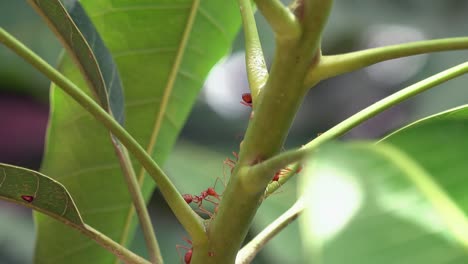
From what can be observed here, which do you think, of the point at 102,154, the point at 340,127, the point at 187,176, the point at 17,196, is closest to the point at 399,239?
the point at 340,127

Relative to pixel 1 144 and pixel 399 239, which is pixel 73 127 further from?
pixel 1 144

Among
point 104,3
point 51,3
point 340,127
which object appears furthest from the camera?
point 104,3

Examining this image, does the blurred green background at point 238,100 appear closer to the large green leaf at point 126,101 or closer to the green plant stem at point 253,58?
the large green leaf at point 126,101

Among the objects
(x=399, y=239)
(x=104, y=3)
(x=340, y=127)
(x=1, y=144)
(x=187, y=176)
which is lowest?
(x=399, y=239)

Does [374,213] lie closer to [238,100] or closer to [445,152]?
[445,152]

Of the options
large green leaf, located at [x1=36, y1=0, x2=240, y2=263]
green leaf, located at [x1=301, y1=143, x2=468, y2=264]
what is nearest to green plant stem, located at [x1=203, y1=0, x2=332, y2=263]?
green leaf, located at [x1=301, y1=143, x2=468, y2=264]

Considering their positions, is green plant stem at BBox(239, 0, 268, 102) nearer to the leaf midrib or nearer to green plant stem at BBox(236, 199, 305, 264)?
green plant stem at BBox(236, 199, 305, 264)
